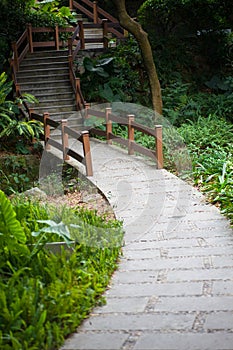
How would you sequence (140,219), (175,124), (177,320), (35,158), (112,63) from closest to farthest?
(177,320) → (140,219) → (35,158) → (175,124) → (112,63)

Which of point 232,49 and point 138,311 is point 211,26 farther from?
point 138,311

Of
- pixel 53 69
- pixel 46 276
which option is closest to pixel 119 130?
pixel 53 69

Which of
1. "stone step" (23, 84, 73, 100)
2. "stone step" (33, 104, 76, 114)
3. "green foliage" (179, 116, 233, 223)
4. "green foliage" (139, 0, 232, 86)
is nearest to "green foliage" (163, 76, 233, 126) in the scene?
"green foliage" (179, 116, 233, 223)

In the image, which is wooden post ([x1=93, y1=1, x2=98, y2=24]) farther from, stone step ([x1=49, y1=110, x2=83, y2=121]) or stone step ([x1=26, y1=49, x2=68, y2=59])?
stone step ([x1=49, y1=110, x2=83, y2=121])

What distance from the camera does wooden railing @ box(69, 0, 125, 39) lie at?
16844 mm

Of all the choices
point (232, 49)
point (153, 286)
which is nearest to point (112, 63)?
point (232, 49)

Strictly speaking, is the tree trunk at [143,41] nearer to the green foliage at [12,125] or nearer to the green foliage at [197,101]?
the green foliage at [197,101]

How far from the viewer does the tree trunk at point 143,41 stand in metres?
12.3

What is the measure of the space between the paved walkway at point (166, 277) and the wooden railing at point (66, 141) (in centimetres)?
69

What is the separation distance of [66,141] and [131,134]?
1.24 meters

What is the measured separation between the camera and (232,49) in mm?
16016

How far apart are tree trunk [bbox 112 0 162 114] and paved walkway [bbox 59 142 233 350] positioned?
417 centimetres

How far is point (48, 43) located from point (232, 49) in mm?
5136

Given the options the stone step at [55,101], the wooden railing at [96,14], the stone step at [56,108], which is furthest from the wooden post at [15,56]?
the wooden railing at [96,14]
